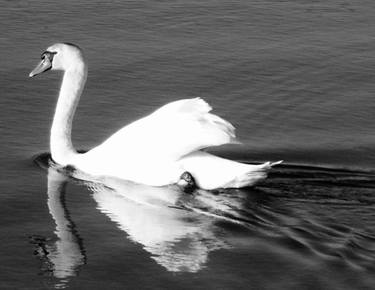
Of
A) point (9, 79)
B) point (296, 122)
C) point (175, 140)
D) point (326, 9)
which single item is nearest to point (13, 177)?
point (175, 140)

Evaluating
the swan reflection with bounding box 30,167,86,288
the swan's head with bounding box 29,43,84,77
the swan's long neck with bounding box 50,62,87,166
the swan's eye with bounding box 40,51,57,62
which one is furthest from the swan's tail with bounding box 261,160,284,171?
the swan's eye with bounding box 40,51,57,62

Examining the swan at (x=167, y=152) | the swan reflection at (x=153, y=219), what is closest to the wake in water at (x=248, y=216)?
the swan reflection at (x=153, y=219)

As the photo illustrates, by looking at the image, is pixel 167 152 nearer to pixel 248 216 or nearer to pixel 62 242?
pixel 248 216

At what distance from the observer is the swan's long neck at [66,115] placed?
1312cm

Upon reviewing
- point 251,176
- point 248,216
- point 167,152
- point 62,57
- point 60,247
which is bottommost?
point 60,247

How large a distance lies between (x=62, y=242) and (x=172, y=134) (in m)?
1.94

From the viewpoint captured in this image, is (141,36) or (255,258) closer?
(255,258)

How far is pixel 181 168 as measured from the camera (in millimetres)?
12453

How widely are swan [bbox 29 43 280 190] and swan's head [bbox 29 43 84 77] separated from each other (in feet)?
2.03

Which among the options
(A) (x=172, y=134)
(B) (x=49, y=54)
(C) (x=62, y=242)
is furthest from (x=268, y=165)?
(B) (x=49, y=54)

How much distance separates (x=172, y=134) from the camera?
1239 cm

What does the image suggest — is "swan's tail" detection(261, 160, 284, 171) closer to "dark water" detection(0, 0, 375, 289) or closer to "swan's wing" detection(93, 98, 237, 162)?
"dark water" detection(0, 0, 375, 289)

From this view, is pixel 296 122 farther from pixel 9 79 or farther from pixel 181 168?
pixel 9 79

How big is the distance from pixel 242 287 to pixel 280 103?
5.16 m
